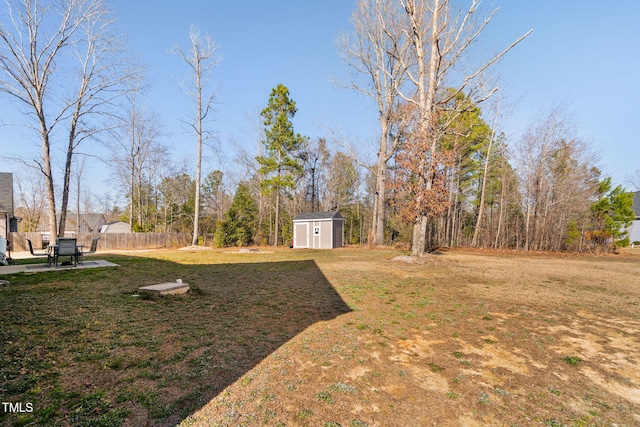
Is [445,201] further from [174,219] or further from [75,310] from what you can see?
[174,219]

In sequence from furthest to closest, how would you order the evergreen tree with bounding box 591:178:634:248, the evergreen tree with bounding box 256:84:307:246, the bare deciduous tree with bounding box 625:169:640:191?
the bare deciduous tree with bounding box 625:169:640:191
the evergreen tree with bounding box 256:84:307:246
the evergreen tree with bounding box 591:178:634:248

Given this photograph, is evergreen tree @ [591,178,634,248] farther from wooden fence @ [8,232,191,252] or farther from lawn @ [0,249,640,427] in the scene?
wooden fence @ [8,232,191,252]

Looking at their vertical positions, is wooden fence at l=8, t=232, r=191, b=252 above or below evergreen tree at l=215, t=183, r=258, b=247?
below

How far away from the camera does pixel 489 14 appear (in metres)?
10.2

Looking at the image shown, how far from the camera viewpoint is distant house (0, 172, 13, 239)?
15.6 m

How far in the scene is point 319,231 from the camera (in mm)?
19859

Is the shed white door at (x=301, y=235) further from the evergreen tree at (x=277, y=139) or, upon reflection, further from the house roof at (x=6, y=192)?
the house roof at (x=6, y=192)

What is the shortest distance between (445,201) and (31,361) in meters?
11.6

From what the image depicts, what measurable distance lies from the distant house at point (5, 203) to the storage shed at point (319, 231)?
54.1 ft

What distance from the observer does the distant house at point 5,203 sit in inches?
613

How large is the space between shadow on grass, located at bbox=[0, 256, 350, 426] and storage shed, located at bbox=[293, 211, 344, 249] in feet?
44.0

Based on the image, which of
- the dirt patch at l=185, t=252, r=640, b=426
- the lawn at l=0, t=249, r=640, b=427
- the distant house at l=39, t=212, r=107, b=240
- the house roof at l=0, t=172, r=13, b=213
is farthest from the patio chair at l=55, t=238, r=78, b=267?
the distant house at l=39, t=212, r=107, b=240

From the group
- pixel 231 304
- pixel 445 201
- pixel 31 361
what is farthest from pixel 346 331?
pixel 445 201

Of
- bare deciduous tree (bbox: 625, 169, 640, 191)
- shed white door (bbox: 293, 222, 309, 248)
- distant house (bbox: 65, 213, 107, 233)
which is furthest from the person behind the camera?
distant house (bbox: 65, 213, 107, 233)
